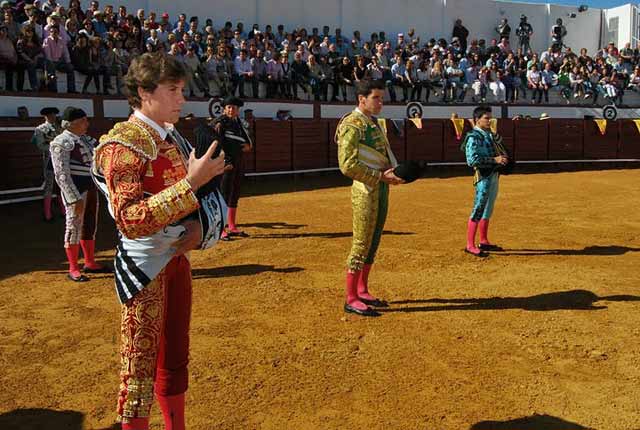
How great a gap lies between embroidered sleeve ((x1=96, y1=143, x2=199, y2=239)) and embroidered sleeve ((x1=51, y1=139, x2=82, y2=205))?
341cm

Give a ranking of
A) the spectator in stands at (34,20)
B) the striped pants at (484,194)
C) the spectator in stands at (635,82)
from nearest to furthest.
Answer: the striped pants at (484,194) < the spectator in stands at (34,20) < the spectator in stands at (635,82)

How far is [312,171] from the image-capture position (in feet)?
46.1

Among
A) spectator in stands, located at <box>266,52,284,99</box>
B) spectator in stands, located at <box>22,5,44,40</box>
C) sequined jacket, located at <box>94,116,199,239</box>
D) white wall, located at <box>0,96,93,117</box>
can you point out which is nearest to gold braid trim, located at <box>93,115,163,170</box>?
sequined jacket, located at <box>94,116,199,239</box>

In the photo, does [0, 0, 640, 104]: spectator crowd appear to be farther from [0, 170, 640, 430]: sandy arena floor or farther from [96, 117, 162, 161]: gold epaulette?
[96, 117, 162, 161]: gold epaulette

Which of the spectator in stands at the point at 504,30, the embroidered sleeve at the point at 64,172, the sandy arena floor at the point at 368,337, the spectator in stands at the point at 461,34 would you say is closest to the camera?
the sandy arena floor at the point at 368,337

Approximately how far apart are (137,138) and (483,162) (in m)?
4.59

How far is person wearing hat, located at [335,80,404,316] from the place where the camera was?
3.80 m

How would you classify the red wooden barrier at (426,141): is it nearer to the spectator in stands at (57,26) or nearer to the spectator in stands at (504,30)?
the spectator in stands at (57,26)

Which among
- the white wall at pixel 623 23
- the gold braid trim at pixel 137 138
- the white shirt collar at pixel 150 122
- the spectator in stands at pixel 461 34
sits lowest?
the gold braid trim at pixel 137 138

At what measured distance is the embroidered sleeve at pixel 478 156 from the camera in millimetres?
5777

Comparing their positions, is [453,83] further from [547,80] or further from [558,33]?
[558,33]

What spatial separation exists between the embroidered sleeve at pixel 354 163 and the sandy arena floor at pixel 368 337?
40.0 inches

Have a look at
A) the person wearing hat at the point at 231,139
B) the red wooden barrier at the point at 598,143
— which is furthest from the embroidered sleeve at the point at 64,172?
the red wooden barrier at the point at 598,143

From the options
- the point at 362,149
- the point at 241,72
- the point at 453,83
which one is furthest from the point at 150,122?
the point at 453,83
